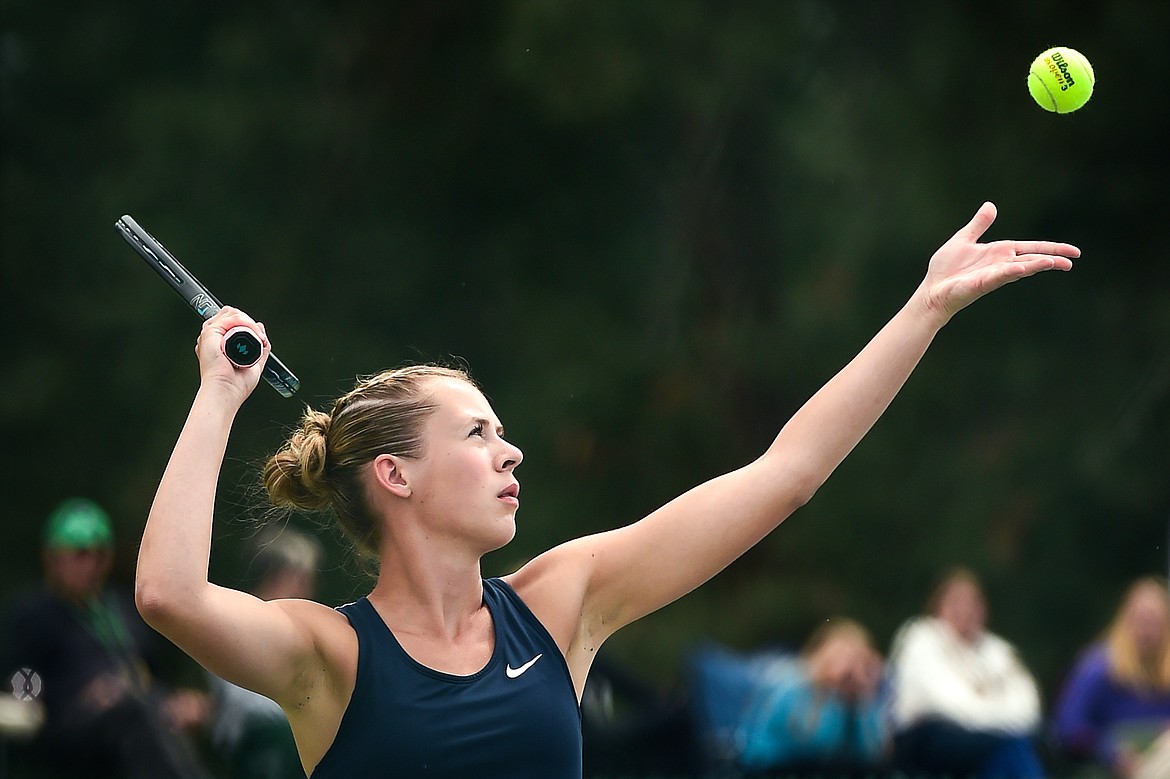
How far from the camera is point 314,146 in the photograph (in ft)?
52.9

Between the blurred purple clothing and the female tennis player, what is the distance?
6569mm

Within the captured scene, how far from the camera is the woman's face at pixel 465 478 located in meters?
3.50

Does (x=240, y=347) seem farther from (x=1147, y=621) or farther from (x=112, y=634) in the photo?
(x=1147, y=621)

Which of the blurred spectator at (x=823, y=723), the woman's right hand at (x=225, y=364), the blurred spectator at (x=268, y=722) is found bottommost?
the blurred spectator at (x=823, y=723)

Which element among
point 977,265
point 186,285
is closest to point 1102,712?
point 977,265

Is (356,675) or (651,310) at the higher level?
(356,675)

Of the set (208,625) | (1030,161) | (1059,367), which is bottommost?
(1059,367)

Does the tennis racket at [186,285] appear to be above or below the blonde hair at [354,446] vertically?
above

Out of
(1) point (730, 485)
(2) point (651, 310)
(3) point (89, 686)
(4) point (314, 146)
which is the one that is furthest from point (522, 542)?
(1) point (730, 485)

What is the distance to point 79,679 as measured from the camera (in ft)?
25.1

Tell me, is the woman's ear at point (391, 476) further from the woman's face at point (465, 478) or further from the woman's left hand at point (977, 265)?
the woman's left hand at point (977, 265)

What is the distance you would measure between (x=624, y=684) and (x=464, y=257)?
712cm

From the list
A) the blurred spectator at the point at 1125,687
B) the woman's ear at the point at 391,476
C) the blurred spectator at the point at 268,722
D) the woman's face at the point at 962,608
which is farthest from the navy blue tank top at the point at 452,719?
the blurred spectator at the point at 1125,687

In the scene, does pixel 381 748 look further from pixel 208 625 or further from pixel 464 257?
pixel 464 257
